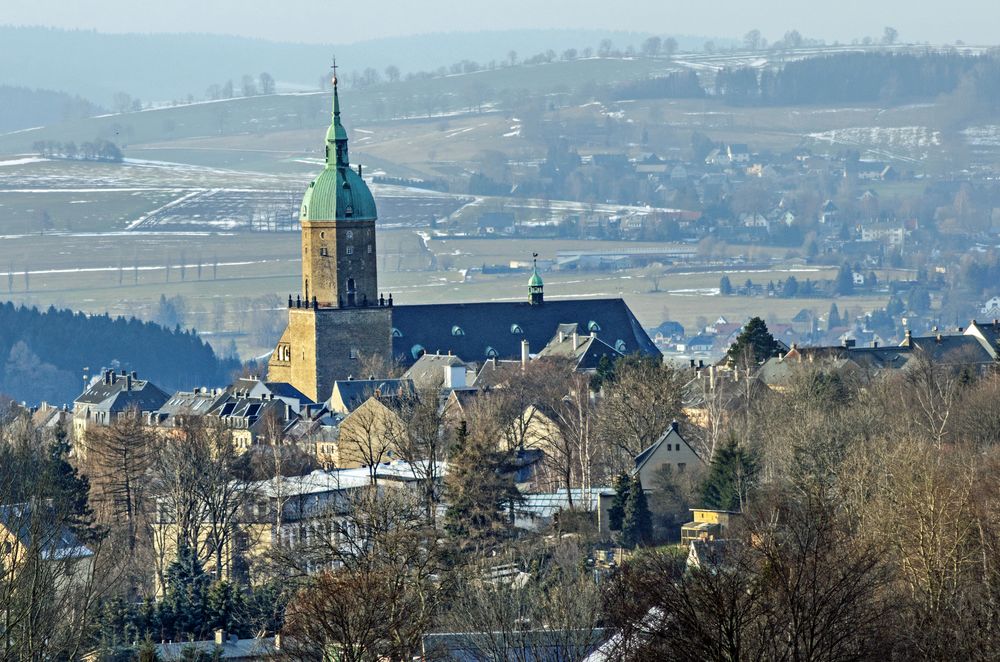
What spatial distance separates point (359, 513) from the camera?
6062 centimetres

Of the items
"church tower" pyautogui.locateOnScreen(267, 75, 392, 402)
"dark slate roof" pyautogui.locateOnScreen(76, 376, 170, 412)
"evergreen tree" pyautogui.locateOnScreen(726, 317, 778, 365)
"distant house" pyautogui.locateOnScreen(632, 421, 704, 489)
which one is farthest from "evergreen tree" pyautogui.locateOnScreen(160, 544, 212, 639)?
"church tower" pyautogui.locateOnScreen(267, 75, 392, 402)

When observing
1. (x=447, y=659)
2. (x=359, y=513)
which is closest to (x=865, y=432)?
(x=359, y=513)

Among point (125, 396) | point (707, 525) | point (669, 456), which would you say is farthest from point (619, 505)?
point (125, 396)

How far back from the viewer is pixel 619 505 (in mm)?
74375

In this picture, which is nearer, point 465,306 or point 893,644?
point 893,644

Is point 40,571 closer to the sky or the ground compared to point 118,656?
closer to the sky

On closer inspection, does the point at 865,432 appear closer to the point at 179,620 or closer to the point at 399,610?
the point at 179,620

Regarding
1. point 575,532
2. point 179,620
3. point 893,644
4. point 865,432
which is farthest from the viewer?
point 865,432

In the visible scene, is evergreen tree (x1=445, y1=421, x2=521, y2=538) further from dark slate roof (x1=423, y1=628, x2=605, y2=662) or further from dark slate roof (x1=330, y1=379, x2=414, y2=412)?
dark slate roof (x1=330, y1=379, x2=414, y2=412)

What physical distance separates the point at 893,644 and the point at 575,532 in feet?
93.7

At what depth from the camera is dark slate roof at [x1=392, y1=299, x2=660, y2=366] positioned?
132 metres

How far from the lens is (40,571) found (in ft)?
154

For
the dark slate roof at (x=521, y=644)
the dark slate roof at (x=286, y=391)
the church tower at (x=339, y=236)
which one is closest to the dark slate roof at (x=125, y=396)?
the dark slate roof at (x=286, y=391)

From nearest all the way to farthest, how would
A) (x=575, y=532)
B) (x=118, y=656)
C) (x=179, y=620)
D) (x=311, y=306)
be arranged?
1. (x=118, y=656)
2. (x=179, y=620)
3. (x=575, y=532)
4. (x=311, y=306)
